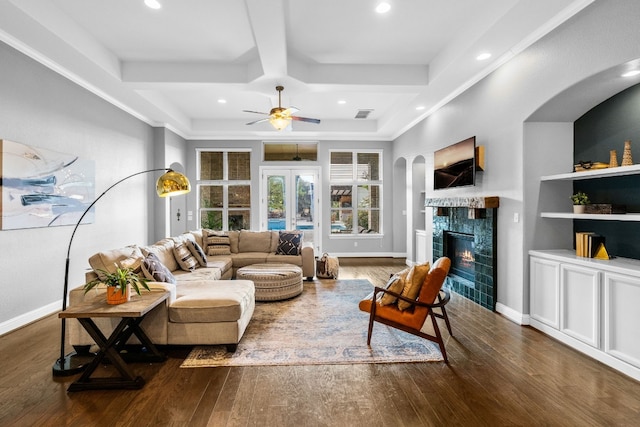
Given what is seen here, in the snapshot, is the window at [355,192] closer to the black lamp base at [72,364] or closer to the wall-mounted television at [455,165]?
the wall-mounted television at [455,165]

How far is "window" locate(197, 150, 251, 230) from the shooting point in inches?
333

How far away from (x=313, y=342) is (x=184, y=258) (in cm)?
238

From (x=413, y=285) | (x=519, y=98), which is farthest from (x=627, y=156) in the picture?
(x=413, y=285)

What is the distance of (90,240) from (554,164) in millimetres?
6130

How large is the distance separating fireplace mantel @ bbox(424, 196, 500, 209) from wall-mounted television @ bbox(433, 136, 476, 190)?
0.69ft

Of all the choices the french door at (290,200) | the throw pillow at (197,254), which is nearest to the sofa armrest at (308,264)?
the throw pillow at (197,254)

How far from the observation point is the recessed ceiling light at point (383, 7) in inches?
131

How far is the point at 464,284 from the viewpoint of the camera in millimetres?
4801

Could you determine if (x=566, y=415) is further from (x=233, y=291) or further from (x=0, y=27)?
(x=0, y=27)

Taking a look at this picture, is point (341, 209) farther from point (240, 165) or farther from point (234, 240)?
point (234, 240)

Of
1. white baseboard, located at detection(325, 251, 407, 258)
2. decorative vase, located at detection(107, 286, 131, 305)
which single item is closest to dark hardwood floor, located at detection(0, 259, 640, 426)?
decorative vase, located at detection(107, 286, 131, 305)

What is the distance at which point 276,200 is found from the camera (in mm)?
8453

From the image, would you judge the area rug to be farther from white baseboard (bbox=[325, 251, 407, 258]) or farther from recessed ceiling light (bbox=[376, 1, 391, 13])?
white baseboard (bbox=[325, 251, 407, 258])

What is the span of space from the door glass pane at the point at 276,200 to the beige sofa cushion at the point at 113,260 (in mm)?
5035
